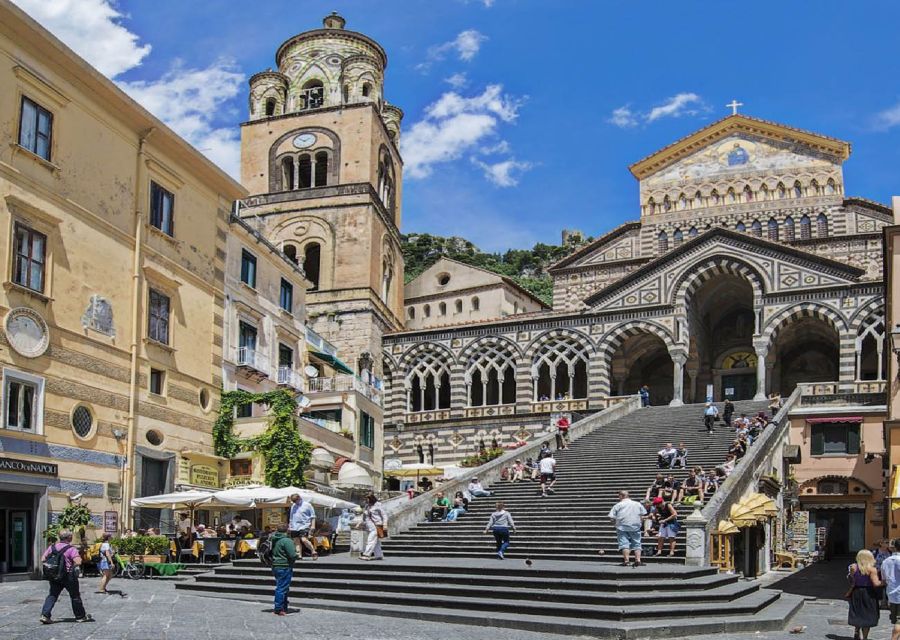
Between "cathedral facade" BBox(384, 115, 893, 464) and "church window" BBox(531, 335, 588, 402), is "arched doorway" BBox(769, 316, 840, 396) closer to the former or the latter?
"cathedral facade" BBox(384, 115, 893, 464)

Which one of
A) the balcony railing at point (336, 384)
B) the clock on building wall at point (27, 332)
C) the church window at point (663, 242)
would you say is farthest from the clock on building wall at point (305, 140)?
the clock on building wall at point (27, 332)

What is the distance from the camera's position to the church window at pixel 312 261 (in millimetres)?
51100

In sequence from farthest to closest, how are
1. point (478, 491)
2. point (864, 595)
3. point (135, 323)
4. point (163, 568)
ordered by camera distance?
point (478, 491), point (135, 323), point (163, 568), point (864, 595)

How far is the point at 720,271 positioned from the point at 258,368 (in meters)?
21.1

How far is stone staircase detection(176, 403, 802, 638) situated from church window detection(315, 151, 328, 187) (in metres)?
30.0

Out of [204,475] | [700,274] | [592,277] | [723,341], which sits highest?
[592,277]

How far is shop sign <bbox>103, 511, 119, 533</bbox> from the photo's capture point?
23797 mm

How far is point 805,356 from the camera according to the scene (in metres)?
46.5

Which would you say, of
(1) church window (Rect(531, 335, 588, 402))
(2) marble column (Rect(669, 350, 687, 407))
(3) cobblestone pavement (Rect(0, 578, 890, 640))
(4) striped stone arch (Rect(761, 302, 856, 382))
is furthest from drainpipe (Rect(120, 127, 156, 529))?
(4) striped stone arch (Rect(761, 302, 856, 382))

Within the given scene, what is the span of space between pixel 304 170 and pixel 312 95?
4.34 m

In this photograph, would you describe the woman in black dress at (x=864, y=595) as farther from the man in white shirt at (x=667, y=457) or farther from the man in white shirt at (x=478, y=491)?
the man in white shirt at (x=667, y=457)

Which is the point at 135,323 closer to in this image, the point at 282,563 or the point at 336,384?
the point at 282,563

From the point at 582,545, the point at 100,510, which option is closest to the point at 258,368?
the point at 100,510

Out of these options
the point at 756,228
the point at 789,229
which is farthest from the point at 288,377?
the point at 789,229
